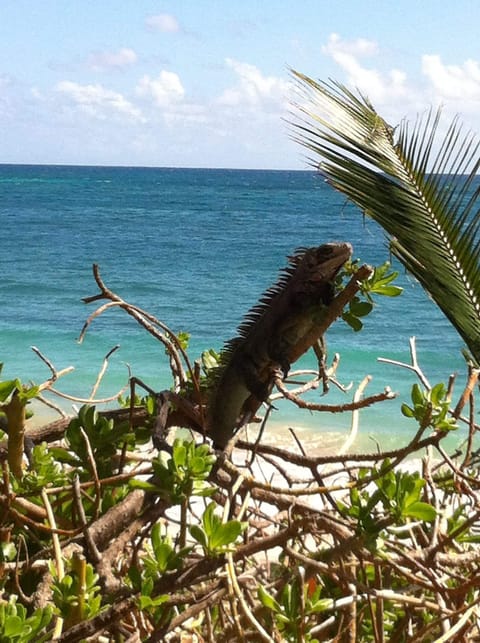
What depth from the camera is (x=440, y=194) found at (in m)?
2.55

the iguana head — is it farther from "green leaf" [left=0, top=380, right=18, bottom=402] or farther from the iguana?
"green leaf" [left=0, top=380, right=18, bottom=402]

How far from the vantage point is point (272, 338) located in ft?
6.75

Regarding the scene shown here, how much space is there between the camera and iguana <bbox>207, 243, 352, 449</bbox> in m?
1.75

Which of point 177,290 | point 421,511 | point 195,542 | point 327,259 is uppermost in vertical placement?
point 327,259

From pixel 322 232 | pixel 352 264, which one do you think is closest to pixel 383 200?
pixel 352 264

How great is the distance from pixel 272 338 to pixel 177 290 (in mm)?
21901

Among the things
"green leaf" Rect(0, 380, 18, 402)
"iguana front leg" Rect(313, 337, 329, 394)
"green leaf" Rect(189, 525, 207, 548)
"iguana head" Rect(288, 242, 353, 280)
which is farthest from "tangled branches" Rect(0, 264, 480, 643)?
"iguana head" Rect(288, 242, 353, 280)

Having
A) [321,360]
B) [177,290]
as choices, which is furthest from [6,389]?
[177,290]

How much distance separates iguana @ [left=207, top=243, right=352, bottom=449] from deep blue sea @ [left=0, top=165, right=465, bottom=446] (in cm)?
22

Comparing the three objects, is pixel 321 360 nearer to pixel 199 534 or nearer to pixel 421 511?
pixel 421 511

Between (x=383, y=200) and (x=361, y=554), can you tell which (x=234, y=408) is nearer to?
(x=361, y=554)

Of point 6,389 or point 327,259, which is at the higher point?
point 327,259

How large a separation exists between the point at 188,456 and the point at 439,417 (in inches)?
20.3


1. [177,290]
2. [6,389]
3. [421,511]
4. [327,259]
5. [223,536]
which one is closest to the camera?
[223,536]
